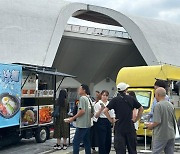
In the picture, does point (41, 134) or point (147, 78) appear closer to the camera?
point (41, 134)

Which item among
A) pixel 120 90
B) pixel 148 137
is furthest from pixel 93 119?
pixel 148 137

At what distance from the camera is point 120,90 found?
6.72 m

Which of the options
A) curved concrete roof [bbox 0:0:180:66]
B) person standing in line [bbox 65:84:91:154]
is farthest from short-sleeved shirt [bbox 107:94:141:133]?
curved concrete roof [bbox 0:0:180:66]

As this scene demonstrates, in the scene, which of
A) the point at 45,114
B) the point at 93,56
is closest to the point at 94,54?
the point at 93,56

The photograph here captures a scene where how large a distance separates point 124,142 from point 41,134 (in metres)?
5.00

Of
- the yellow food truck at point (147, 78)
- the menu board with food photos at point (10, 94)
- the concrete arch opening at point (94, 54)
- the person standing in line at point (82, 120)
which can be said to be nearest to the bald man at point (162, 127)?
the person standing in line at point (82, 120)

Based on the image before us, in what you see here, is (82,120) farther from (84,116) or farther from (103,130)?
(103,130)

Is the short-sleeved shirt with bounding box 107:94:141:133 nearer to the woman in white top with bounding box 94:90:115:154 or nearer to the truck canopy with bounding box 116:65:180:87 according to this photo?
the woman in white top with bounding box 94:90:115:154

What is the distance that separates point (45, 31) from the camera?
26.1 metres

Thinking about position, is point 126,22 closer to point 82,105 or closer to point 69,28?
point 69,28

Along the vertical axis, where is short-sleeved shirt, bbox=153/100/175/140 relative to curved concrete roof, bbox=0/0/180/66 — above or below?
below

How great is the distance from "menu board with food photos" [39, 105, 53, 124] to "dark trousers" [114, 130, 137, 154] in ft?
15.1

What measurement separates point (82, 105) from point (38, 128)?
3.60 metres

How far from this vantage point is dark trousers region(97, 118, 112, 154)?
798cm
